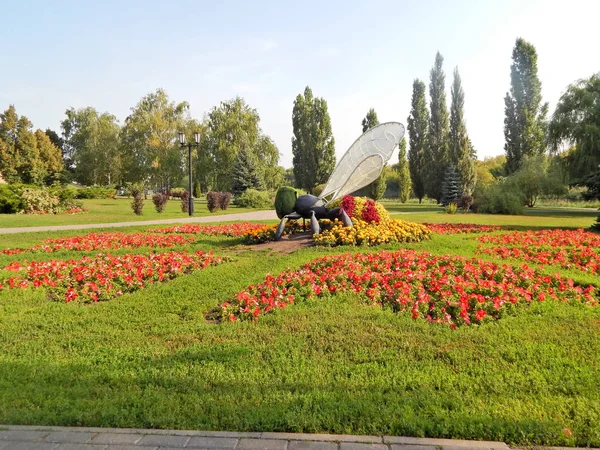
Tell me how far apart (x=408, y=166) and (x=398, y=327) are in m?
→ 45.5

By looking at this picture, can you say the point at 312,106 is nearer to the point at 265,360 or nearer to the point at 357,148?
the point at 357,148

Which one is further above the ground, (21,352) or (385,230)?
(385,230)

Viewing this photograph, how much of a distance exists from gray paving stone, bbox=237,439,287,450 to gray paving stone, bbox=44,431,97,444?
3.21 feet

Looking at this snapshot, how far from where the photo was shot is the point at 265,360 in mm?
3857

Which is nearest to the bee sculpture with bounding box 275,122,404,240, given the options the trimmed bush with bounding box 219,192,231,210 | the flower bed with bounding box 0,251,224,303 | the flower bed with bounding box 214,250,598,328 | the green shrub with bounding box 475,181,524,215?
the flower bed with bounding box 0,251,224,303

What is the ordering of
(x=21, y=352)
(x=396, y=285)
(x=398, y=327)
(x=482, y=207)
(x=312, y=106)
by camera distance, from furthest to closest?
(x=312, y=106) → (x=482, y=207) → (x=396, y=285) → (x=398, y=327) → (x=21, y=352)

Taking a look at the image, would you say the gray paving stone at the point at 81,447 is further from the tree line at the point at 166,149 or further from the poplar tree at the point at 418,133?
the poplar tree at the point at 418,133

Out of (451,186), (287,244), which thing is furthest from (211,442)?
(451,186)

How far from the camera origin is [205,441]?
8.46 ft

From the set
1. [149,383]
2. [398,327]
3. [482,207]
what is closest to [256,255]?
[398,327]

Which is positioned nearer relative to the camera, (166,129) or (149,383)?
(149,383)

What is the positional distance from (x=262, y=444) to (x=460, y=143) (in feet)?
140

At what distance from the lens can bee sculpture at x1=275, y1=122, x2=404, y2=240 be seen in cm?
1036

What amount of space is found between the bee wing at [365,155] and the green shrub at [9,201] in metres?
18.9
